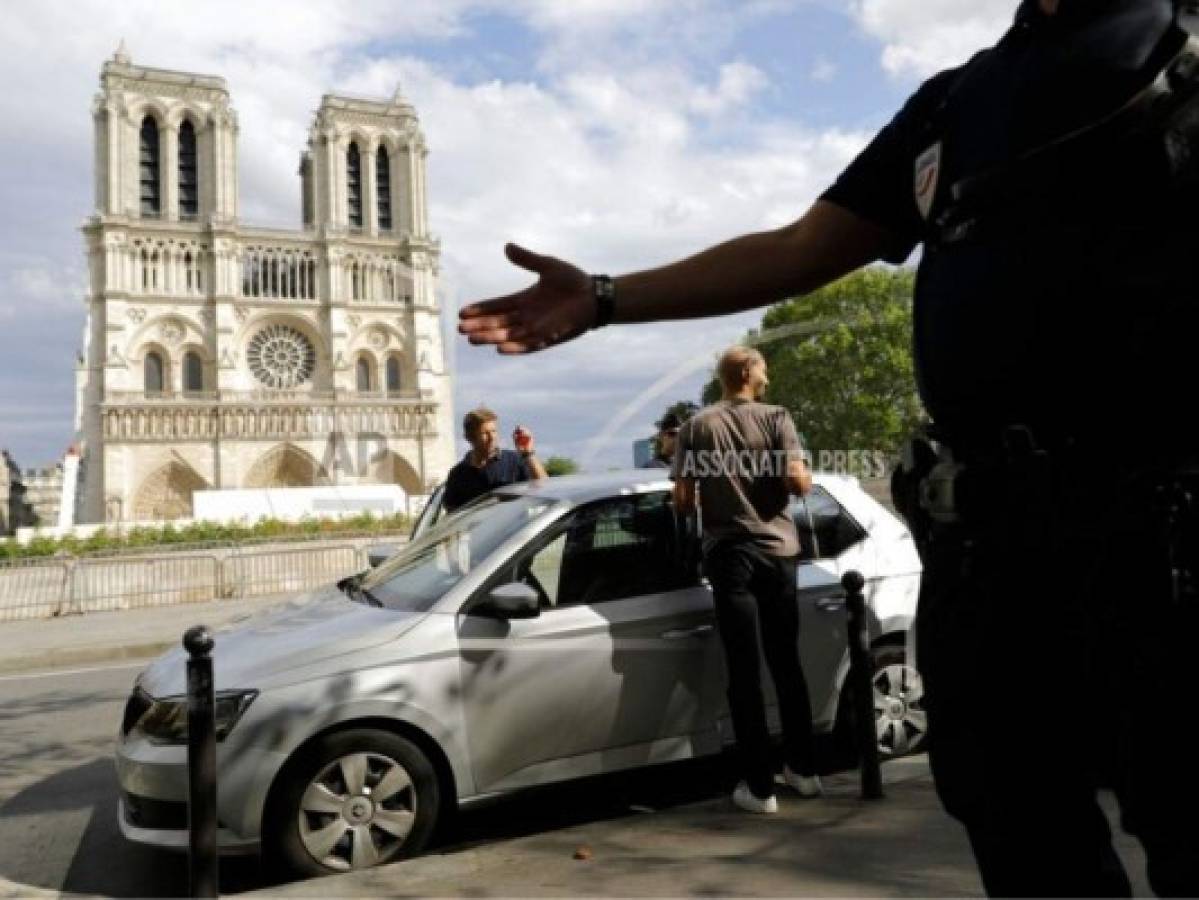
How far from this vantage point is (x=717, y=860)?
3686 millimetres

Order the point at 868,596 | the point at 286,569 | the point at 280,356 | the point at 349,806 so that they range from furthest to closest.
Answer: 1. the point at 280,356
2. the point at 286,569
3. the point at 868,596
4. the point at 349,806

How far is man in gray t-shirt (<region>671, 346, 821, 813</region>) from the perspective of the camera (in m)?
4.25

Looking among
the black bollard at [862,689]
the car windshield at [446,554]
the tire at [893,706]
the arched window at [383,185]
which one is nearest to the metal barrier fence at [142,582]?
the car windshield at [446,554]

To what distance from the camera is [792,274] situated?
1.82 m

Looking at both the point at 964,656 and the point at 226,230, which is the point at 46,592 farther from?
the point at 226,230

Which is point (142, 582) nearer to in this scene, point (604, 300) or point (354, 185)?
point (604, 300)

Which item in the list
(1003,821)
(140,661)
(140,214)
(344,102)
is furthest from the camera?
(344,102)

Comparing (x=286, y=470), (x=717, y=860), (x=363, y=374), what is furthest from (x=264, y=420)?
(x=717, y=860)

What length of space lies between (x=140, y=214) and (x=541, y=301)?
76224mm

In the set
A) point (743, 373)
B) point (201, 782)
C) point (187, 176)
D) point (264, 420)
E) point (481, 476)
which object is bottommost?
point (201, 782)

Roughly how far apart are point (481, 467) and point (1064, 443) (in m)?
5.79

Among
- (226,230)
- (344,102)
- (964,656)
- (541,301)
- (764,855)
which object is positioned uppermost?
(344,102)

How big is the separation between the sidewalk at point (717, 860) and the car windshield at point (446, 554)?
1.11 meters

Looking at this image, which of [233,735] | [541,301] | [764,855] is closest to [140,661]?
[233,735]
